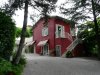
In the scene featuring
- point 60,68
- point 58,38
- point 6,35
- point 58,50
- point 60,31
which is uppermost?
point 60,31

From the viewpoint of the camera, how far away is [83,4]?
25.9m

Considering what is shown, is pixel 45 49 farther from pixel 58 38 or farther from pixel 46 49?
pixel 58 38

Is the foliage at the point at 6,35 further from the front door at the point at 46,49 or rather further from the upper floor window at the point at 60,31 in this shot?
the front door at the point at 46,49

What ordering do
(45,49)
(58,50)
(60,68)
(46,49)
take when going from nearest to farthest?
(60,68)
(58,50)
(46,49)
(45,49)

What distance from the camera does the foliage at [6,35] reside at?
46.0ft

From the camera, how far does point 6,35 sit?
47.1 feet

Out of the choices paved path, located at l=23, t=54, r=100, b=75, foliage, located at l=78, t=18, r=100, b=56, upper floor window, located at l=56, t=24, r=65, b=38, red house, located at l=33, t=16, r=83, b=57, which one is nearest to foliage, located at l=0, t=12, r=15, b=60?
paved path, located at l=23, t=54, r=100, b=75

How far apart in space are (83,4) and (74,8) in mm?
1168

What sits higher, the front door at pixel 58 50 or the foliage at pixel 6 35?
the foliage at pixel 6 35

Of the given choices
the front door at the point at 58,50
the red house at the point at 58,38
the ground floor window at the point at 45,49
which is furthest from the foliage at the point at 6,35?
the ground floor window at the point at 45,49

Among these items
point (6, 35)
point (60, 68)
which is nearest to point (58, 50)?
point (60, 68)

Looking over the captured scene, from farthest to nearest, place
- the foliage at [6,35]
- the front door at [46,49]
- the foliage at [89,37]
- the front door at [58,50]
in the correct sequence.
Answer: the front door at [46,49], the front door at [58,50], the foliage at [89,37], the foliage at [6,35]

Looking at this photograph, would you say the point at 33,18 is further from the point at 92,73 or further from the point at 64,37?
the point at 64,37

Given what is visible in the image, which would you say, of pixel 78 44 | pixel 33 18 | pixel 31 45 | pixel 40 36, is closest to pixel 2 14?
pixel 33 18
